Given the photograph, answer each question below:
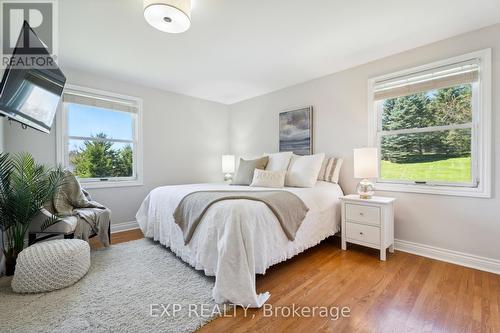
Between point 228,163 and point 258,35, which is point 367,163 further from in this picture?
point 228,163

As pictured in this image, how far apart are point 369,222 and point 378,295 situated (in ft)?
2.88

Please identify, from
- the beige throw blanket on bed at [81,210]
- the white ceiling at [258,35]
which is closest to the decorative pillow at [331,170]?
the white ceiling at [258,35]

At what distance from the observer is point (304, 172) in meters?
2.93

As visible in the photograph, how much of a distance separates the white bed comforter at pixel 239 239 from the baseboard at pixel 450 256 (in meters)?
0.92

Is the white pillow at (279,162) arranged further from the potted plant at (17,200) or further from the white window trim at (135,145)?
the potted plant at (17,200)

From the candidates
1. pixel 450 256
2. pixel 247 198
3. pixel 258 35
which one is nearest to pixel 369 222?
pixel 450 256

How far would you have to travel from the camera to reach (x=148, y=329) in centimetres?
137

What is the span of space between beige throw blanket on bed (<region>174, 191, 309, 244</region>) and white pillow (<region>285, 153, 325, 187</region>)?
0.61 meters

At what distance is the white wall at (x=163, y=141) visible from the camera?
9.66ft

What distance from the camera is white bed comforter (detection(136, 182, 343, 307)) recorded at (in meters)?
1.62

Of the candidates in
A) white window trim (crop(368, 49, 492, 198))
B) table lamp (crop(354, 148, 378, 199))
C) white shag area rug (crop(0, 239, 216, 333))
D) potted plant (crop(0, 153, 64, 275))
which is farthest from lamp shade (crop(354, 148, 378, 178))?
potted plant (crop(0, 153, 64, 275))

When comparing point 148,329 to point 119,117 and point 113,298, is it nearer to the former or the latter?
point 113,298

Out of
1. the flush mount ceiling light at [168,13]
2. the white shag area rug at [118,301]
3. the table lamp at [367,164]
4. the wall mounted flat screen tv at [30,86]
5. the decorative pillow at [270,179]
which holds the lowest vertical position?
the white shag area rug at [118,301]

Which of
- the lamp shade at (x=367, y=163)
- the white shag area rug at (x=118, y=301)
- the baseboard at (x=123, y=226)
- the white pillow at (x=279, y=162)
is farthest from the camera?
the baseboard at (x=123, y=226)
